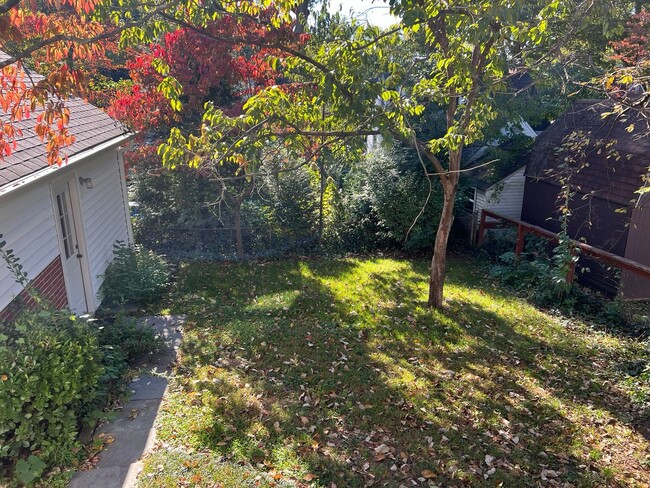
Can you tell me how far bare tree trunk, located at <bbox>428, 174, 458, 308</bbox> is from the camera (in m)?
7.60

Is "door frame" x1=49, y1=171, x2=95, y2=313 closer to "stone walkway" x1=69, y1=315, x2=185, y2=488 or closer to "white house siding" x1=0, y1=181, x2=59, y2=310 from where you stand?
"white house siding" x1=0, y1=181, x2=59, y2=310

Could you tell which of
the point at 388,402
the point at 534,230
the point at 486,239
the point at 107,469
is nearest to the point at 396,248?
the point at 486,239

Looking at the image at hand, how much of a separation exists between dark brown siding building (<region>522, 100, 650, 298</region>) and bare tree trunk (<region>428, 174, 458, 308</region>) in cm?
246

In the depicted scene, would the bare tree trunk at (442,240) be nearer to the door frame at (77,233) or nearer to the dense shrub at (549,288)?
the dense shrub at (549,288)

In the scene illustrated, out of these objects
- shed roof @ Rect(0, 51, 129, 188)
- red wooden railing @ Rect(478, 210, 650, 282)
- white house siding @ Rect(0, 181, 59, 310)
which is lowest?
red wooden railing @ Rect(478, 210, 650, 282)

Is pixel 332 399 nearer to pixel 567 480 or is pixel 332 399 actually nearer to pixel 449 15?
pixel 567 480

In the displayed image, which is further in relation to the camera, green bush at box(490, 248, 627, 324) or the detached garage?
green bush at box(490, 248, 627, 324)

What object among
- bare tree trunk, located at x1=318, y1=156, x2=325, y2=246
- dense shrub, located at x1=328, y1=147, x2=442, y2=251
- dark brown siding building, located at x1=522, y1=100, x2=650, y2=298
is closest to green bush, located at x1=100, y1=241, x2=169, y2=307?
bare tree trunk, located at x1=318, y1=156, x2=325, y2=246

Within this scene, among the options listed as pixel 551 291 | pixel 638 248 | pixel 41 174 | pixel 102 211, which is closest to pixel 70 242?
pixel 102 211

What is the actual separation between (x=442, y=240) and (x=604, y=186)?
431cm

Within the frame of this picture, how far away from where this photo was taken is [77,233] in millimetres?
7309

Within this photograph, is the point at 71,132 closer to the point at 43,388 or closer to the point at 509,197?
the point at 43,388

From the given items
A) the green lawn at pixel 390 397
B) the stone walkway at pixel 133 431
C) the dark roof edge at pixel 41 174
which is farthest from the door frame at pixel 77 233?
the stone walkway at pixel 133 431

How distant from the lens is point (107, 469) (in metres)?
4.15
